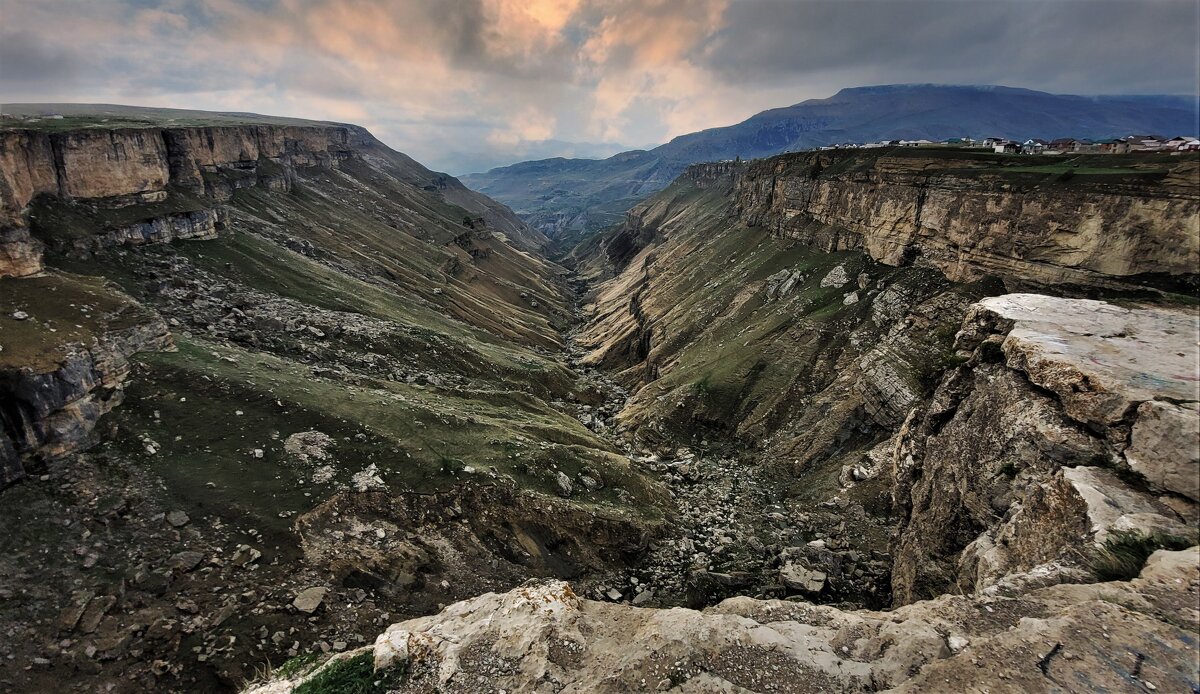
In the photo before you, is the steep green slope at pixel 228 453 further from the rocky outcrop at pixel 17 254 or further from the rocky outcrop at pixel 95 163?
the rocky outcrop at pixel 17 254

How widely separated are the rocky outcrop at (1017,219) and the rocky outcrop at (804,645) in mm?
27466

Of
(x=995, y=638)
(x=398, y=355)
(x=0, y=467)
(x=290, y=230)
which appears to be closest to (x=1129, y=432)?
(x=995, y=638)

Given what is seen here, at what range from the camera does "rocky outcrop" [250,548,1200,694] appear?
10.4 metres

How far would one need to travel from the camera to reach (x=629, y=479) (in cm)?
3844

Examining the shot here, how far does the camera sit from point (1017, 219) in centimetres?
3641

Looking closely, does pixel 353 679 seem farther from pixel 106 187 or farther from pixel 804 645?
pixel 106 187

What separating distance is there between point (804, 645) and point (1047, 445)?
36.6ft

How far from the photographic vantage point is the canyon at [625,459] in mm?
13484

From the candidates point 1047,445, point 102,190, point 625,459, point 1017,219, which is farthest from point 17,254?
point 1017,219

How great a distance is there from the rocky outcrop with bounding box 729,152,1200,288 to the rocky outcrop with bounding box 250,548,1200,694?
27.5 m

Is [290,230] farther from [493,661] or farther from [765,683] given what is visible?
[765,683]

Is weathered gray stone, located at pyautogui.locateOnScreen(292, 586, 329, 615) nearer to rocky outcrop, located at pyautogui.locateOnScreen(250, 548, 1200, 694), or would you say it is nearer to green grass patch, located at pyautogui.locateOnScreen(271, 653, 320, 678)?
green grass patch, located at pyautogui.locateOnScreen(271, 653, 320, 678)

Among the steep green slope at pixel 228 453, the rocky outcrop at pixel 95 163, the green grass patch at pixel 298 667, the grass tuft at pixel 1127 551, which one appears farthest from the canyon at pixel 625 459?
the green grass patch at pixel 298 667

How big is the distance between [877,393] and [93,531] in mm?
48448
